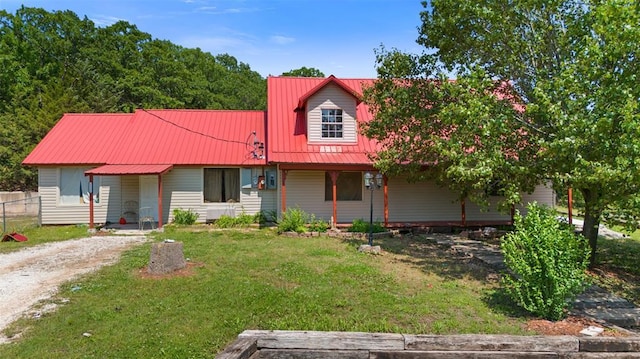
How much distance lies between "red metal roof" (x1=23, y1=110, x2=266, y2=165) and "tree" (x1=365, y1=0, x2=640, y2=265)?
700 cm

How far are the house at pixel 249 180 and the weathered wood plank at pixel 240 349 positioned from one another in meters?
10.1

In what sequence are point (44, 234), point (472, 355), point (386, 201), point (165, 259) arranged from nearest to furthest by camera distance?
point (472, 355), point (165, 259), point (44, 234), point (386, 201)

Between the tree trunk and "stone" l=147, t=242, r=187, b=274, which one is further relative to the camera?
the tree trunk

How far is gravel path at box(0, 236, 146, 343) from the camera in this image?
22.1 ft

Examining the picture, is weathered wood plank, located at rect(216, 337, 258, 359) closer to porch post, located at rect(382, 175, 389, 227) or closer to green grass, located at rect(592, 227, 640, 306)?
green grass, located at rect(592, 227, 640, 306)

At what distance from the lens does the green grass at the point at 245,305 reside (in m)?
5.20

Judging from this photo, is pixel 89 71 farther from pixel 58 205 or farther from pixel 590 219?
pixel 590 219

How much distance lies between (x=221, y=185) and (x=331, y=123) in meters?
4.94

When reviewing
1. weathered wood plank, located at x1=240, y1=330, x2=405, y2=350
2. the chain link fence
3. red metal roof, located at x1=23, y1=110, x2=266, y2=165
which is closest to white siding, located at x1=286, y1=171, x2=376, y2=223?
red metal roof, located at x1=23, y1=110, x2=266, y2=165

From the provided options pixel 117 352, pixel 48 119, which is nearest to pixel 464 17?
pixel 117 352

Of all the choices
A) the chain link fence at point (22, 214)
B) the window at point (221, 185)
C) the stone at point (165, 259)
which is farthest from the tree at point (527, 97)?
the chain link fence at point (22, 214)

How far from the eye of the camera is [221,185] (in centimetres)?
1644

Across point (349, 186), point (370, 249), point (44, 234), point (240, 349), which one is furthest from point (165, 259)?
point (349, 186)

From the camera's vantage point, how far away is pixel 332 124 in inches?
630
